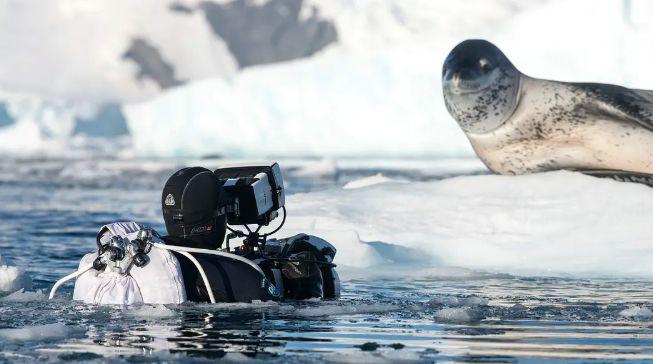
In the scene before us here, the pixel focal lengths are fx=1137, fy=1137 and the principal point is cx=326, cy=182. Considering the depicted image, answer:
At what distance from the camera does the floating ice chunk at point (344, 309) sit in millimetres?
5590

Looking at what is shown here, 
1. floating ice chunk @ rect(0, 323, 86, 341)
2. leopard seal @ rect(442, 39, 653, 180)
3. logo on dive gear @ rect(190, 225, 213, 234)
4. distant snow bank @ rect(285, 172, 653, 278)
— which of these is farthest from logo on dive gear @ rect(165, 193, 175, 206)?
leopard seal @ rect(442, 39, 653, 180)

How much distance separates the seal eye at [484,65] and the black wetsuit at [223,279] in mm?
5542

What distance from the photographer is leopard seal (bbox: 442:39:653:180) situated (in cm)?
1009

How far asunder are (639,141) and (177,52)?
2963 inches

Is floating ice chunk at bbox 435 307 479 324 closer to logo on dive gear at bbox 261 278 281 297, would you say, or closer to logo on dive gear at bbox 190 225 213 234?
logo on dive gear at bbox 261 278 281 297

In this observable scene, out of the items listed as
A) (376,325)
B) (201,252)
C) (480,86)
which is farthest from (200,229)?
(480,86)

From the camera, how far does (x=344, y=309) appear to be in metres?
5.76

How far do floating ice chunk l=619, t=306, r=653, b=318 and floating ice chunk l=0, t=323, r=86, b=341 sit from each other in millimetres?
2680

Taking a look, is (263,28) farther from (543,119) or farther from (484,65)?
(543,119)

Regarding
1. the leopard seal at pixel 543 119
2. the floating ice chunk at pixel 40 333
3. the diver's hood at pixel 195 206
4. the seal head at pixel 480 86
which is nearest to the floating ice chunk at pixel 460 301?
the diver's hood at pixel 195 206

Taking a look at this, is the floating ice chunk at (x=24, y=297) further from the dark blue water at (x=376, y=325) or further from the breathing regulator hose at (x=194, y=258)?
the breathing regulator hose at (x=194, y=258)

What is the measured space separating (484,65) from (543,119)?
2.46 ft

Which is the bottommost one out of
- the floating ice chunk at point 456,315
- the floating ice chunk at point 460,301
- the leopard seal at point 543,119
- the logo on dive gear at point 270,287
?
the floating ice chunk at point 456,315

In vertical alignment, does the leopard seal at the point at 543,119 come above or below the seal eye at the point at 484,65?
below
